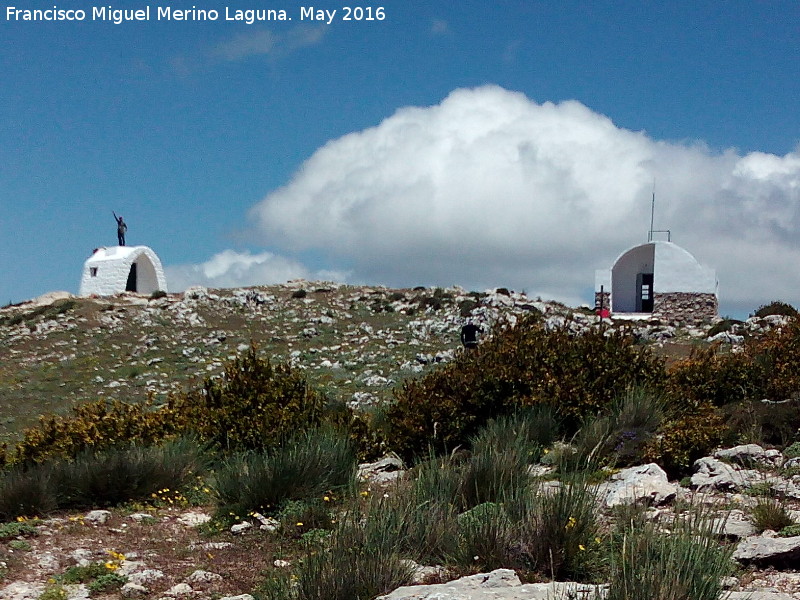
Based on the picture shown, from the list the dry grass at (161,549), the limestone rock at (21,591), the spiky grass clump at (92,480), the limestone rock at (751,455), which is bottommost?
the limestone rock at (21,591)

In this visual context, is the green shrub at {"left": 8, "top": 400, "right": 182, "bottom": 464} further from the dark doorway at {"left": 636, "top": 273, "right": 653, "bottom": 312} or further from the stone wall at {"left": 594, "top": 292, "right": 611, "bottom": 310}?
the dark doorway at {"left": 636, "top": 273, "right": 653, "bottom": 312}

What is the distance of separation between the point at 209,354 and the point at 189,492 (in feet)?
65.8

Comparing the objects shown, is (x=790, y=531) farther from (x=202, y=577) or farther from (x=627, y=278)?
(x=627, y=278)

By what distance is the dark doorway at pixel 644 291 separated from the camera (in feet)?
127

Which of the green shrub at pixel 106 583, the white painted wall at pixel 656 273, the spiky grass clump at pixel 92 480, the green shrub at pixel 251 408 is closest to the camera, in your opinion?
the green shrub at pixel 106 583

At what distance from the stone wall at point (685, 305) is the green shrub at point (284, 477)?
30.4 m

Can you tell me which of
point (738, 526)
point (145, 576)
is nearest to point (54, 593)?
point (145, 576)

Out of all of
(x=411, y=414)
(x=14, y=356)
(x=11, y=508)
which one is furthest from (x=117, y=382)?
(x=11, y=508)

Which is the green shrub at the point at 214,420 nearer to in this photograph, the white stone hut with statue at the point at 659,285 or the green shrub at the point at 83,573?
the green shrub at the point at 83,573

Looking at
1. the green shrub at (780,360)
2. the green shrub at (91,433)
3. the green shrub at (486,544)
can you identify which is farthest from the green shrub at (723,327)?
the green shrub at (486,544)

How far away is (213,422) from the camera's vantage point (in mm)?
10898

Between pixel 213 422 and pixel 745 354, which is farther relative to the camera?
pixel 745 354

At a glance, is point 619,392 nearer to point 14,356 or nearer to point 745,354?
point 745,354

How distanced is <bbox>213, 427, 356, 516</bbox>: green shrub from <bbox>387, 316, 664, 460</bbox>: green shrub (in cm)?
233
